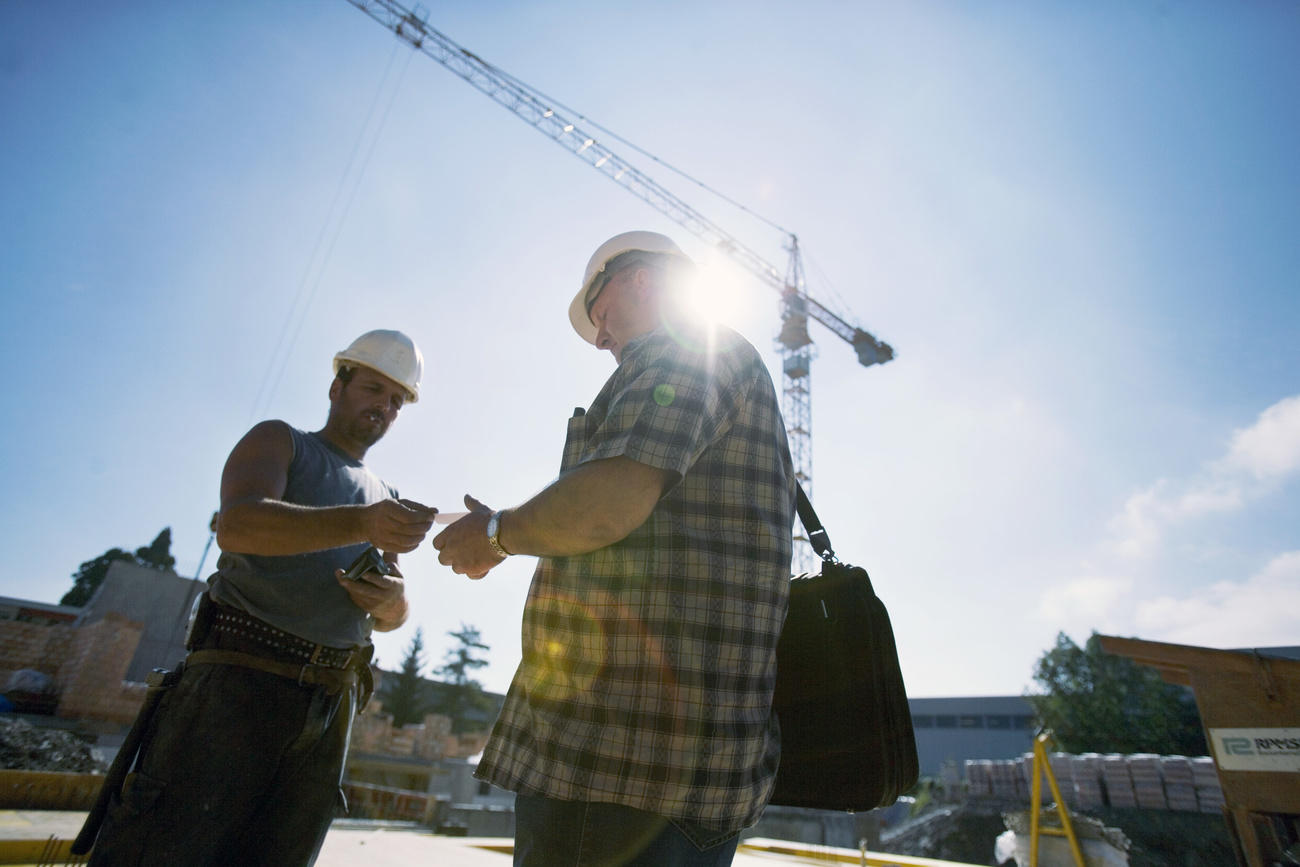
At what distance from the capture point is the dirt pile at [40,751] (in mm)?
7617

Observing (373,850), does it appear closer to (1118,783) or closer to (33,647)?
(1118,783)

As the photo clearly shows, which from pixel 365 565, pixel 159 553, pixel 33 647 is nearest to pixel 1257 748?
pixel 365 565

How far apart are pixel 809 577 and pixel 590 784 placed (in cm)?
71

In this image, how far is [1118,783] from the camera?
14375 millimetres

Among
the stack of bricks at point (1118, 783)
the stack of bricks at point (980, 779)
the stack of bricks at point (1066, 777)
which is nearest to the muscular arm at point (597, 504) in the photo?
the stack of bricks at point (1118, 783)

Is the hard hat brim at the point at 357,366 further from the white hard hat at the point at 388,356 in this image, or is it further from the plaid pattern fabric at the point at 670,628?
the plaid pattern fabric at the point at 670,628

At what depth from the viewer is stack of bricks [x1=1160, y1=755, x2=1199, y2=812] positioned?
43.9ft

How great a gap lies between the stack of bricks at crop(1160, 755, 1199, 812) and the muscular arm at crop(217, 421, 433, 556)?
1802 cm

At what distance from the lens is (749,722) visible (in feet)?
4.01

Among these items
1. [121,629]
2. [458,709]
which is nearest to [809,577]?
[121,629]

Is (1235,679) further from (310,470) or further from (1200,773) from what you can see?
(1200,773)

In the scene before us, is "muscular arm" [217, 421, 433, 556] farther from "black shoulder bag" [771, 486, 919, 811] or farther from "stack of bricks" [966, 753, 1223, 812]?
"stack of bricks" [966, 753, 1223, 812]

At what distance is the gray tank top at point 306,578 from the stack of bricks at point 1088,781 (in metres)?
18.3

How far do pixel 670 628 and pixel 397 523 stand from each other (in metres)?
0.95
